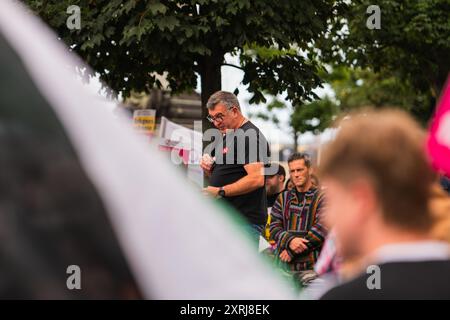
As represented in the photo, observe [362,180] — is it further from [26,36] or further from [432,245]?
[26,36]

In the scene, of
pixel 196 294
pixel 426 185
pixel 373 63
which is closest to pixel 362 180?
pixel 426 185

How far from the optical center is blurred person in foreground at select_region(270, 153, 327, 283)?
5.25 meters

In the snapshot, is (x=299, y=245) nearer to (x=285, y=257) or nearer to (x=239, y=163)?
(x=285, y=257)

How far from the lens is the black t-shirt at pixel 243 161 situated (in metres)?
5.11

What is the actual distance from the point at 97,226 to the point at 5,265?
0.11m

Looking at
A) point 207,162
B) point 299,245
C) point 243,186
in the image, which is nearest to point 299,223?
point 299,245

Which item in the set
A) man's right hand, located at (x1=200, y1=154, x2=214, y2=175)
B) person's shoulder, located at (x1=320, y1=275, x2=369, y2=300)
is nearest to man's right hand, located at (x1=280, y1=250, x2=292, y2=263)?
man's right hand, located at (x1=200, y1=154, x2=214, y2=175)

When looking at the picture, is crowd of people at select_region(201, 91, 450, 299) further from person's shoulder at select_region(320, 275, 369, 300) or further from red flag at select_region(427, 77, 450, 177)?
red flag at select_region(427, 77, 450, 177)

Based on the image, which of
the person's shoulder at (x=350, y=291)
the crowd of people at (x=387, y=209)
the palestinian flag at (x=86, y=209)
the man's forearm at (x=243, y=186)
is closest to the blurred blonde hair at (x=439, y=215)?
the crowd of people at (x=387, y=209)

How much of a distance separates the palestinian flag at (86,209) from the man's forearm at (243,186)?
414 cm

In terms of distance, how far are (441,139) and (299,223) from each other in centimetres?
348

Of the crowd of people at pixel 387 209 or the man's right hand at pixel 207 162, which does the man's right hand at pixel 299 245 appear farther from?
the crowd of people at pixel 387 209

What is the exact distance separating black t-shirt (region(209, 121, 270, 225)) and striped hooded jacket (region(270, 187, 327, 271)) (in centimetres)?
25

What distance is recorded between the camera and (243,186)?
507cm
